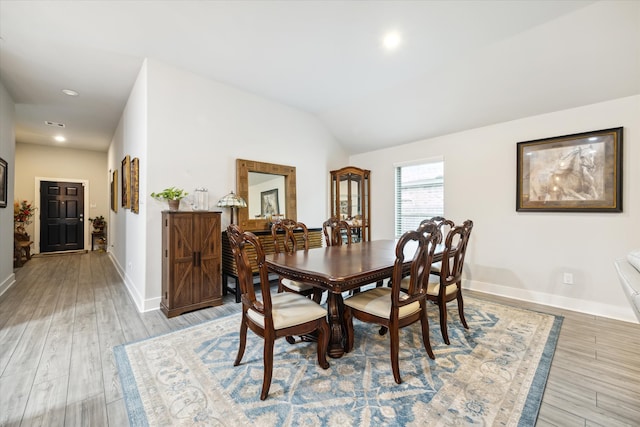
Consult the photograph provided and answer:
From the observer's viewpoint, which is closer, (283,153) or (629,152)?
(629,152)

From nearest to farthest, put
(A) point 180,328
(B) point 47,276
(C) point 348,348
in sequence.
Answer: (C) point 348,348 < (A) point 180,328 < (B) point 47,276

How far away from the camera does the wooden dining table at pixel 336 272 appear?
5.75 ft

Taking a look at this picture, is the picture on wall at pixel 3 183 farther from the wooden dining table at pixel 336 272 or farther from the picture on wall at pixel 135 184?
the wooden dining table at pixel 336 272

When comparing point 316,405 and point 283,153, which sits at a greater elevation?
point 283,153

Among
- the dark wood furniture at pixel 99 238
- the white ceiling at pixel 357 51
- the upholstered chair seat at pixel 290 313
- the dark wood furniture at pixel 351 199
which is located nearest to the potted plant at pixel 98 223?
the dark wood furniture at pixel 99 238

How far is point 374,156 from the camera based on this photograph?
17.3 ft

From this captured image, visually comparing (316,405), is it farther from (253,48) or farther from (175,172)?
(253,48)

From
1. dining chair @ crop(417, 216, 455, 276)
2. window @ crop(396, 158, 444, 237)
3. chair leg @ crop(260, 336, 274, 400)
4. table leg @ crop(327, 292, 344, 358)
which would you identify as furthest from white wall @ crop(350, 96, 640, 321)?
chair leg @ crop(260, 336, 274, 400)

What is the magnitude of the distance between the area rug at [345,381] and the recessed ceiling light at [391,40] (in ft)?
9.30

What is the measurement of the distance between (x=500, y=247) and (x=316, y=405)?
131 inches

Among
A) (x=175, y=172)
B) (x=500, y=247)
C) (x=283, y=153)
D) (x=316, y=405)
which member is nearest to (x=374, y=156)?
(x=283, y=153)

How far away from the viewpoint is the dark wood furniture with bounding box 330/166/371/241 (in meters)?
5.00

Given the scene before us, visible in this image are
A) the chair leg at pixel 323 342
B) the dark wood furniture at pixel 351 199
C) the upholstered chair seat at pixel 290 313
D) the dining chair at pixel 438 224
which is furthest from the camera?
the dark wood furniture at pixel 351 199

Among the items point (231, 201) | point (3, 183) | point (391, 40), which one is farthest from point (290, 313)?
point (3, 183)
